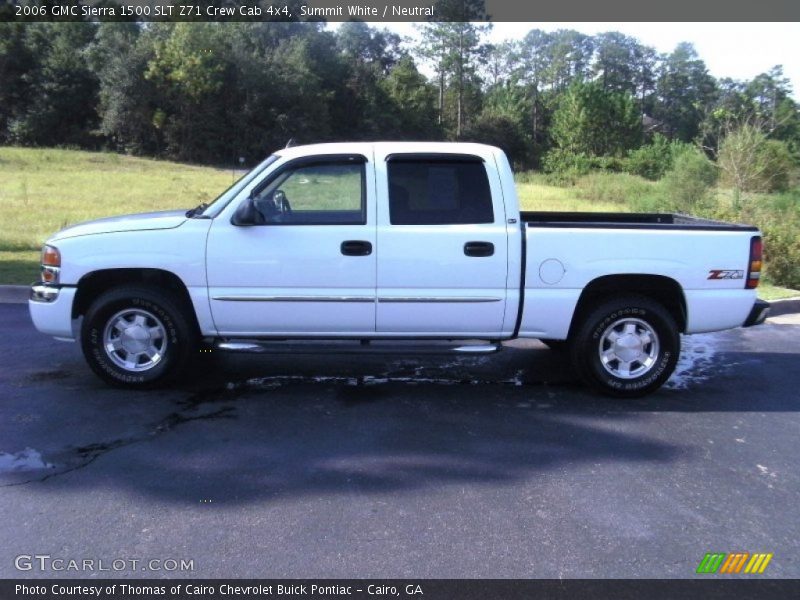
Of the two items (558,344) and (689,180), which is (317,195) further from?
(689,180)

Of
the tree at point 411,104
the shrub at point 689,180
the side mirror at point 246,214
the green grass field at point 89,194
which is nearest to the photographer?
the side mirror at point 246,214

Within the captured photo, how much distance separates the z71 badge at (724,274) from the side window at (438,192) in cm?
178

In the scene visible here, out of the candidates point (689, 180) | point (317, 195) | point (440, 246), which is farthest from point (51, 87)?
point (440, 246)

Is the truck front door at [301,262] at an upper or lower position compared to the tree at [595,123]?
lower

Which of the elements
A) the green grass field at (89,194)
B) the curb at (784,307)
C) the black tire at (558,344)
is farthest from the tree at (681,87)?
the black tire at (558,344)

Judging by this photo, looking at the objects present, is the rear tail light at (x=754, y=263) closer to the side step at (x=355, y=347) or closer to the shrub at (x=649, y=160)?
the side step at (x=355, y=347)

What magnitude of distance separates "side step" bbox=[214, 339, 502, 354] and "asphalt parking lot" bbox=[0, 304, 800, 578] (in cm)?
40

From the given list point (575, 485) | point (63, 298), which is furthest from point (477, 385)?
point (63, 298)

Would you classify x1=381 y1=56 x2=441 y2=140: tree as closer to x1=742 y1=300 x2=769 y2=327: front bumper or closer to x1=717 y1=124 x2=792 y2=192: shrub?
x1=717 y1=124 x2=792 y2=192: shrub

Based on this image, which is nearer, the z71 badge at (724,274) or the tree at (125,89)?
the z71 badge at (724,274)

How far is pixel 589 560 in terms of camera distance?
12.0 ft

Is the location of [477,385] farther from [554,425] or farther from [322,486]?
[322,486]

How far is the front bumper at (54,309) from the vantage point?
5984 mm

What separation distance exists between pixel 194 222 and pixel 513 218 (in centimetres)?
247
